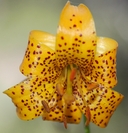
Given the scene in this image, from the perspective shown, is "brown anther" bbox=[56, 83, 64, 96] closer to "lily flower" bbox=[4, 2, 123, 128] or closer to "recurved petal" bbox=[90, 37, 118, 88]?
"lily flower" bbox=[4, 2, 123, 128]

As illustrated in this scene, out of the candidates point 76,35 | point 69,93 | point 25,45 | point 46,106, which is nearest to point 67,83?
point 69,93

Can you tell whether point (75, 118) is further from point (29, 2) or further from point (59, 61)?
point (29, 2)

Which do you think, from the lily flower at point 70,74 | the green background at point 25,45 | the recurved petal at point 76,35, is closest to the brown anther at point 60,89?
the lily flower at point 70,74

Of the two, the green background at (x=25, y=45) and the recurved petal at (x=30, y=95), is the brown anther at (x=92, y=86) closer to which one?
the recurved petal at (x=30, y=95)

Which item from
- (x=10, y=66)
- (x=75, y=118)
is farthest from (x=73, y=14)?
(x=10, y=66)

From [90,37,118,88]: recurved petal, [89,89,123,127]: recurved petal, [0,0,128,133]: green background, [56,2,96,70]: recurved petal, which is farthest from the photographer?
[0,0,128,133]: green background

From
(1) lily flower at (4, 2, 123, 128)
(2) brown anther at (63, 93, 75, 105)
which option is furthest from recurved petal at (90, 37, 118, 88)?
(2) brown anther at (63, 93, 75, 105)
